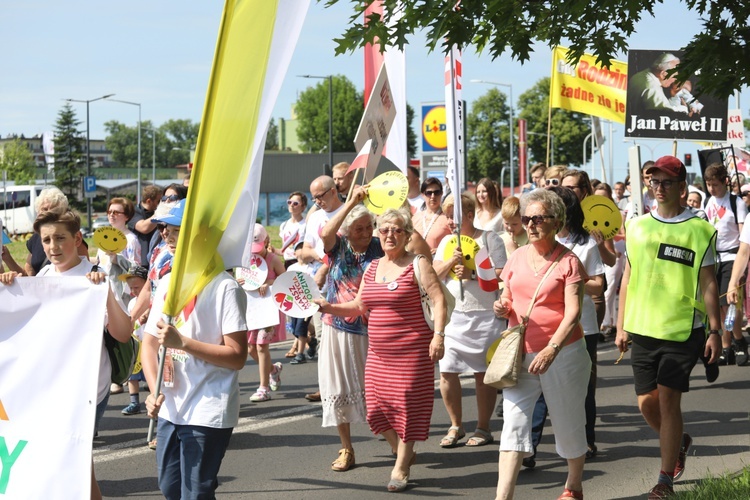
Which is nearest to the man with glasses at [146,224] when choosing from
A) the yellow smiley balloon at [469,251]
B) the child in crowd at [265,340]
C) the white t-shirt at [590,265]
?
the child in crowd at [265,340]

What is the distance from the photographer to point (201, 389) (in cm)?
446

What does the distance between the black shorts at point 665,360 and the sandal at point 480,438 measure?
1.68 metres

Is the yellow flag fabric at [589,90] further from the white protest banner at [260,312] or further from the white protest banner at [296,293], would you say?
the white protest banner at [296,293]

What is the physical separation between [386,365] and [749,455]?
8.34ft

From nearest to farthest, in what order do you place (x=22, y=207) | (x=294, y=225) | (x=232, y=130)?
(x=232, y=130) → (x=294, y=225) → (x=22, y=207)

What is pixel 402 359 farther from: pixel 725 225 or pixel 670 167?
pixel 725 225

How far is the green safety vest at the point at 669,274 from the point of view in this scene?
19.4ft

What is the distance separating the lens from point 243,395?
384 inches

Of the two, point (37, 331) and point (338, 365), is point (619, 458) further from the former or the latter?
point (37, 331)

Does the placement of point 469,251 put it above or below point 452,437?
above

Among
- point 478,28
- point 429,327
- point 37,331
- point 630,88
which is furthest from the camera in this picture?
point 630,88

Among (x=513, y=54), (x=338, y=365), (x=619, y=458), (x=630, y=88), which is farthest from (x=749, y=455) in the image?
(x=630, y=88)

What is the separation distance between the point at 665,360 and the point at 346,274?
2.23m

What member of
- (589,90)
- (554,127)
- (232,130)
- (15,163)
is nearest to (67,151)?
(15,163)
